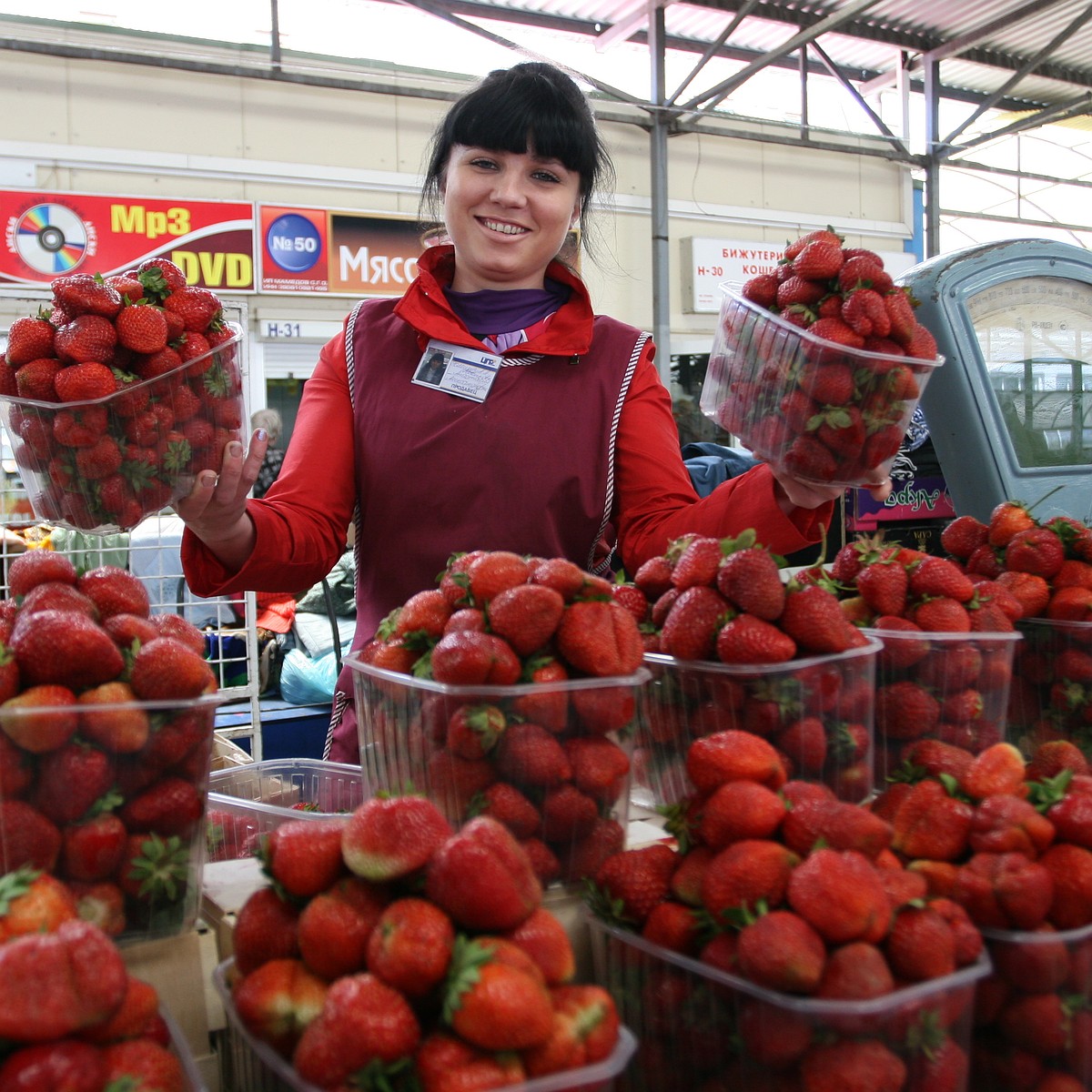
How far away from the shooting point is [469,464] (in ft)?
5.53

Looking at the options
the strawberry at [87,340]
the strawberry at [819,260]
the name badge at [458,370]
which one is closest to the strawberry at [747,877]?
the strawberry at [819,260]

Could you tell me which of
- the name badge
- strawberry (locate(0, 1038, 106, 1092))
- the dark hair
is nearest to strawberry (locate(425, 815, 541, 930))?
strawberry (locate(0, 1038, 106, 1092))

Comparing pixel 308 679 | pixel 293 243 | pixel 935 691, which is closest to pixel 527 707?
pixel 935 691

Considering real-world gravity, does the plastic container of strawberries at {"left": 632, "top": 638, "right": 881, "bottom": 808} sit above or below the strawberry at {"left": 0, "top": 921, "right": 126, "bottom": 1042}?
above

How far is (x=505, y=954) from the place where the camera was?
672 millimetres

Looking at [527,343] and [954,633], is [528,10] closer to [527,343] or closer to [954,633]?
[527,343]

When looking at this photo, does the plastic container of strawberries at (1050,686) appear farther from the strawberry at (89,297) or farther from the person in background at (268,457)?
the person in background at (268,457)

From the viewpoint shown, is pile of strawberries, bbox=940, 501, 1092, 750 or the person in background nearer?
pile of strawberries, bbox=940, 501, 1092, 750

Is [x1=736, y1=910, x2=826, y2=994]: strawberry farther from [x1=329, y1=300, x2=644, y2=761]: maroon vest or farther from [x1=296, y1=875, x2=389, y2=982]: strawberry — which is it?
[x1=329, y1=300, x2=644, y2=761]: maroon vest

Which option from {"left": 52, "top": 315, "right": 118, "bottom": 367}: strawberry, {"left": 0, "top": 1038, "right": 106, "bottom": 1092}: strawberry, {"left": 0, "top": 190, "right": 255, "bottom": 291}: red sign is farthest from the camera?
{"left": 0, "top": 190, "right": 255, "bottom": 291}: red sign

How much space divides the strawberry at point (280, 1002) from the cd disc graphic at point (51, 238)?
5.50 meters

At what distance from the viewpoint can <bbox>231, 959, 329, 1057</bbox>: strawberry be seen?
694mm

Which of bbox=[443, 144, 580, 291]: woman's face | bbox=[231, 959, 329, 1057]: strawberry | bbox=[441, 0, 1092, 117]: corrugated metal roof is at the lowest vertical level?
bbox=[231, 959, 329, 1057]: strawberry

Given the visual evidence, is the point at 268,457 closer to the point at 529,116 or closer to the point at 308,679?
the point at 308,679
